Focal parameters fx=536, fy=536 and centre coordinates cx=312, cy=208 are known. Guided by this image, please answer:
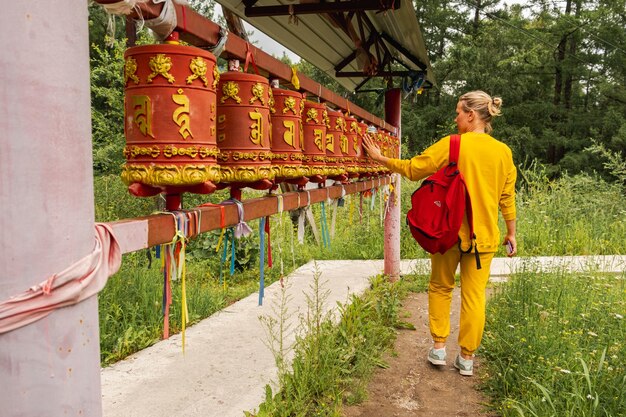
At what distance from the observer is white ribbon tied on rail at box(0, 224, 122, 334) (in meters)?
0.78

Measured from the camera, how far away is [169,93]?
49.3 inches

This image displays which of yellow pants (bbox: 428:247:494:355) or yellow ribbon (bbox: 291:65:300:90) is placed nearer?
yellow ribbon (bbox: 291:65:300:90)

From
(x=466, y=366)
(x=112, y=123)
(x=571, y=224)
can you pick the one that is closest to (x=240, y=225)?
(x=466, y=366)

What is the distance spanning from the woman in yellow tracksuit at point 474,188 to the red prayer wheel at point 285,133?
1.19 m

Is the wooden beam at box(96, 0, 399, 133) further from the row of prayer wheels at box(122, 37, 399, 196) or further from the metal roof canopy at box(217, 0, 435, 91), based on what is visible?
the metal roof canopy at box(217, 0, 435, 91)

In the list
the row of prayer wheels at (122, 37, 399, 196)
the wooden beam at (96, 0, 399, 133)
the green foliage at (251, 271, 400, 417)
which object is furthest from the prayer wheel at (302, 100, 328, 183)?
the green foliage at (251, 271, 400, 417)

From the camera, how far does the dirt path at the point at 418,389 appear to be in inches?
111

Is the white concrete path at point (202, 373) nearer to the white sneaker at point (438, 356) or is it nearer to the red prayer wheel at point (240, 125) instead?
the white sneaker at point (438, 356)

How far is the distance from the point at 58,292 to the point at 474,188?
2451 mm

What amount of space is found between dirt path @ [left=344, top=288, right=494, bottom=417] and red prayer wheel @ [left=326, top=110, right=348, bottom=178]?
1.25 meters

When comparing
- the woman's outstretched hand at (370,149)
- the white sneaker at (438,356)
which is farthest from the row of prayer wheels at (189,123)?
the white sneaker at (438,356)

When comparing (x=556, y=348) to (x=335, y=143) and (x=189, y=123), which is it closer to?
(x=335, y=143)

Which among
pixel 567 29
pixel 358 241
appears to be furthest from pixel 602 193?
pixel 567 29

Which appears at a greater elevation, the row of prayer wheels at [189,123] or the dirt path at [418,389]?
the row of prayer wheels at [189,123]
